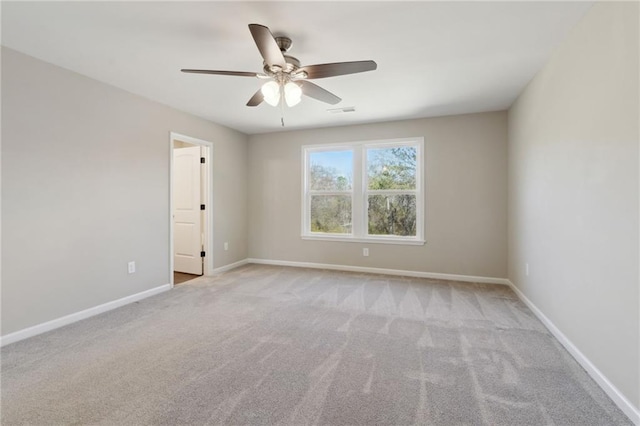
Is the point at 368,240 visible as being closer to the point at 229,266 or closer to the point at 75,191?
the point at 229,266

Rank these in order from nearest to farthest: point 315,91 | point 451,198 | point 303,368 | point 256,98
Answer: point 303,368, point 315,91, point 256,98, point 451,198

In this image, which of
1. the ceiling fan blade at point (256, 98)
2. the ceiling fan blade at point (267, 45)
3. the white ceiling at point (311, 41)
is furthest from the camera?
the ceiling fan blade at point (256, 98)

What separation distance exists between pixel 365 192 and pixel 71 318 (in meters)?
3.95

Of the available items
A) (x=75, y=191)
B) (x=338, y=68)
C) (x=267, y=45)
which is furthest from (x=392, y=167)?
(x=75, y=191)

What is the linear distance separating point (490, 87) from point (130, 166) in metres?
4.18

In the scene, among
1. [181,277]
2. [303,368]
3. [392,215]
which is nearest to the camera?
[303,368]

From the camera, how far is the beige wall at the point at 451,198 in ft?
13.2

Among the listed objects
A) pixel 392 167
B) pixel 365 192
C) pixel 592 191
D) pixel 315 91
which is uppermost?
pixel 315 91

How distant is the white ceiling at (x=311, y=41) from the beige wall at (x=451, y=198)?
2.69ft

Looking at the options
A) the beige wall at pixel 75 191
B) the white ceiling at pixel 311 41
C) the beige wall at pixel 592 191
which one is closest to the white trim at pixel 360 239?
the beige wall at pixel 592 191

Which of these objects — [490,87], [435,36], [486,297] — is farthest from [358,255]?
[435,36]

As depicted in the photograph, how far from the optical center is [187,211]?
4656 mm

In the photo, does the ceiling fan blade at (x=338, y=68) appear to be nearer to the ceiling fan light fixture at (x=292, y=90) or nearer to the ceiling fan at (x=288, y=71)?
the ceiling fan at (x=288, y=71)

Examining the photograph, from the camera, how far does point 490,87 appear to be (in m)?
3.17
